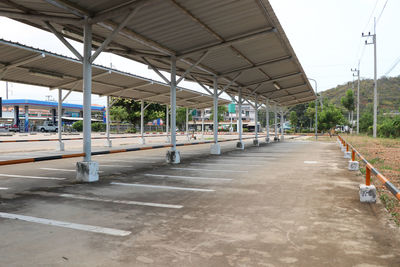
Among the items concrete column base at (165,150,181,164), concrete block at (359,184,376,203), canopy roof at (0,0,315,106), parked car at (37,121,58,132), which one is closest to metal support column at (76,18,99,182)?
canopy roof at (0,0,315,106)

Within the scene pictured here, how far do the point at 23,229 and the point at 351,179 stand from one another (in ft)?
28.2

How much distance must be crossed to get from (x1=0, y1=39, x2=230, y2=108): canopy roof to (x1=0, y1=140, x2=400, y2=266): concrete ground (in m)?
4.91

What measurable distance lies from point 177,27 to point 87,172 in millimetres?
5435

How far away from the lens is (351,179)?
8.97 m

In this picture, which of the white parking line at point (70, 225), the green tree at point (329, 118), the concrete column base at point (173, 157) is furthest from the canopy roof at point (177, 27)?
the green tree at point (329, 118)

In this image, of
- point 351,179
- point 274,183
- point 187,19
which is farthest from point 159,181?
point 351,179

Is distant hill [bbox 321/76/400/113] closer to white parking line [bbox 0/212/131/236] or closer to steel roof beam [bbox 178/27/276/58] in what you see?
steel roof beam [bbox 178/27/276/58]

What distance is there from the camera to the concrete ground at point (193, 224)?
3.57 metres

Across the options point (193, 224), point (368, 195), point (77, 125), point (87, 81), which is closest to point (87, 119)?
point (87, 81)

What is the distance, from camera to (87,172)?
8.47 m

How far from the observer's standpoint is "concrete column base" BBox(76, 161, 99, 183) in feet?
27.8

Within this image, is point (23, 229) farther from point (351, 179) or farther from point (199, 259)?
point (351, 179)

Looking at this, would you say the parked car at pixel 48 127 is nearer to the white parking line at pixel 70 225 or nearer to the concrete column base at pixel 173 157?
the concrete column base at pixel 173 157

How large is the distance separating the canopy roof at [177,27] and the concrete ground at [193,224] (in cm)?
470
